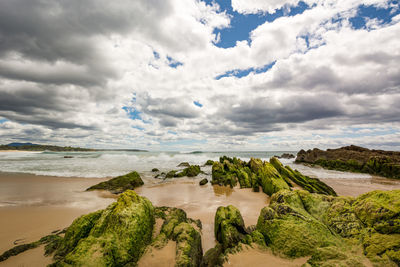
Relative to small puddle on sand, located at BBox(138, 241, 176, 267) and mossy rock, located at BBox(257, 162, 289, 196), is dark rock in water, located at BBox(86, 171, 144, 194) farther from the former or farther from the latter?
mossy rock, located at BBox(257, 162, 289, 196)

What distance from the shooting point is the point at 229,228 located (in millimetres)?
4520

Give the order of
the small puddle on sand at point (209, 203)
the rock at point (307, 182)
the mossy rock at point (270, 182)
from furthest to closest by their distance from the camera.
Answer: the rock at point (307, 182)
the mossy rock at point (270, 182)
the small puddle on sand at point (209, 203)

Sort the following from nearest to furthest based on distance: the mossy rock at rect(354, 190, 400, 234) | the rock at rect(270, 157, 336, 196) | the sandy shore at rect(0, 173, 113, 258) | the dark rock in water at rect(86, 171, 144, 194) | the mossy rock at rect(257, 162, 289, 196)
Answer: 1. the mossy rock at rect(354, 190, 400, 234)
2. the sandy shore at rect(0, 173, 113, 258)
3. the mossy rock at rect(257, 162, 289, 196)
4. the dark rock in water at rect(86, 171, 144, 194)
5. the rock at rect(270, 157, 336, 196)

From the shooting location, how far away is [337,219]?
173 inches

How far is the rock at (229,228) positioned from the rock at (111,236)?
201cm

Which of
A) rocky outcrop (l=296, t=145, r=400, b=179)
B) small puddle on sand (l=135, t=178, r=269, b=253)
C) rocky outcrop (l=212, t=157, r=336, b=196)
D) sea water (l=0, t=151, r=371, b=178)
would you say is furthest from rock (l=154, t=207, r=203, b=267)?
rocky outcrop (l=296, t=145, r=400, b=179)

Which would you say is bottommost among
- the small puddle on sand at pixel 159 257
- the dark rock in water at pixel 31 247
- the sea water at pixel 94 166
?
the sea water at pixel 94 166

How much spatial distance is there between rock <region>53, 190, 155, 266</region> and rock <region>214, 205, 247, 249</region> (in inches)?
79.1

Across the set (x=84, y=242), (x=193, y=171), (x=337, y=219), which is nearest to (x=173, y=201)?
(x=84, y=242)

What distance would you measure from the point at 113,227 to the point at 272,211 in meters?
4.16

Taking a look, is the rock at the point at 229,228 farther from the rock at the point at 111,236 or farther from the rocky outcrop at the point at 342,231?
the rock at the point at 111,236

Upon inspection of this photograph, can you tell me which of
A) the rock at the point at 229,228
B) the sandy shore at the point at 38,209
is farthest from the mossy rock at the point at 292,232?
the sandy shore at the point at 38,209

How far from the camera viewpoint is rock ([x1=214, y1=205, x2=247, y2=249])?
4265 millimetres

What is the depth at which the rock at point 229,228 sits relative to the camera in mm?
4265
